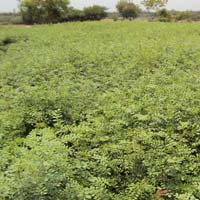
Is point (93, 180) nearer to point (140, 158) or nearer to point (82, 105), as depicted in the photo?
point (140, 158)

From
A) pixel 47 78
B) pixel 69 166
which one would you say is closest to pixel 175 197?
pixel 69 166

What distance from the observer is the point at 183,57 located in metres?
9.48

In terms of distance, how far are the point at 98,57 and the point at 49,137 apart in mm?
6387

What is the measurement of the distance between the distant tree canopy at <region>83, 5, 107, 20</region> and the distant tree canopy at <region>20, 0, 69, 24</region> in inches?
88.6

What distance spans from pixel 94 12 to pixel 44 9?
488 centimetres

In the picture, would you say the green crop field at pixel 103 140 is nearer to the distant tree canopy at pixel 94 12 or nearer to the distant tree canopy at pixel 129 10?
the distant tree canopy at pixel 94 12

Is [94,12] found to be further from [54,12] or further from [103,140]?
[103,140]

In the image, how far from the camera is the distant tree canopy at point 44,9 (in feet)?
135

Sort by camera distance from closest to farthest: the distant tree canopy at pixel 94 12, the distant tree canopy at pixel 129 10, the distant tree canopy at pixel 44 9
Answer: the distant tree canopy at pixel 44 9 < the distant tree canopy at pixel 94 12 < the distant tree canopy at pixel 129 10

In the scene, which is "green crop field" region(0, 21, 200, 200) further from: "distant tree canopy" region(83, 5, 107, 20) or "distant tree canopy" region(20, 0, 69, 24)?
"distant tree canopy" region(83, 5, 107, 20)

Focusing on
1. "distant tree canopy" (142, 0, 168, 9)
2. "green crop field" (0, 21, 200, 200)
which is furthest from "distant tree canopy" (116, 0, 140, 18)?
"green crop field" (0, 21, 200, 200)

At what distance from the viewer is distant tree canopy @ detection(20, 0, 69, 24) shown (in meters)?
41.2

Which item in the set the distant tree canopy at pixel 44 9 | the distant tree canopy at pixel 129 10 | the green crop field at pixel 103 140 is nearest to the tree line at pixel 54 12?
the distant tree canopy at pixel 44 9

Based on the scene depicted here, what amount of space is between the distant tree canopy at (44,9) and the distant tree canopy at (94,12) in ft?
7.38
